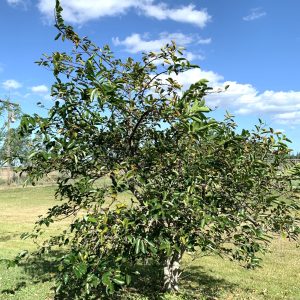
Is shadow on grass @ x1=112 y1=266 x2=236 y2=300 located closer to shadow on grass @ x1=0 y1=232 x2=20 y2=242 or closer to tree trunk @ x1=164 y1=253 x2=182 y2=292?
tree trunk @ x1=164 y1=253 x2=182 y2=292

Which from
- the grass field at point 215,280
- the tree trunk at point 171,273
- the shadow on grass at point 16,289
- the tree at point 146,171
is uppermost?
the tree at point 146,171

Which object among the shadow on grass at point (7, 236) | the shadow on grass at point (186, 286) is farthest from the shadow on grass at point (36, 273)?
the shadow on grass at point (7, 236)

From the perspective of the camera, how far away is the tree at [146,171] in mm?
4203

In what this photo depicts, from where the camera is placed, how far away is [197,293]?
24.0 feet

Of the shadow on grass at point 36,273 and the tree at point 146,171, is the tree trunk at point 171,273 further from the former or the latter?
the shadow on grass at point 36,273

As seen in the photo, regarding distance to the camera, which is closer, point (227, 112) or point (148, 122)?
point (148, 122)

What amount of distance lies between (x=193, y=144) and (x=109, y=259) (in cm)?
180

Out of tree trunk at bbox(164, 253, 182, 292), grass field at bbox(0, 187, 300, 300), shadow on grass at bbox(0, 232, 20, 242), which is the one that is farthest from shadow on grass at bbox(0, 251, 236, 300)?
shadow on grass at bbox(0, 232, 20, 242)

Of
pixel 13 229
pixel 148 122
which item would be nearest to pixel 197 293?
pixel 148 122

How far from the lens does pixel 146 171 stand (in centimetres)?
525

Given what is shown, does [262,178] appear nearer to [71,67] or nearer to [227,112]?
[227,112]

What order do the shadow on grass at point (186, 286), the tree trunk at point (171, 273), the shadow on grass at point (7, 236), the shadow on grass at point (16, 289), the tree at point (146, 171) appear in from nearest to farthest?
1. the tree at point (146, 171)
2. the tree trunk at point (171, 273)
3. the shadow on grass at point (186, 286)
4. the shadow on grass at point (16, 289)
5. the shadow on grass at point (7, 236)

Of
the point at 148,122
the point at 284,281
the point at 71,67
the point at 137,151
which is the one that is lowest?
the point at 284,281

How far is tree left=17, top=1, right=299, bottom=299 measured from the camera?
4203 mm
